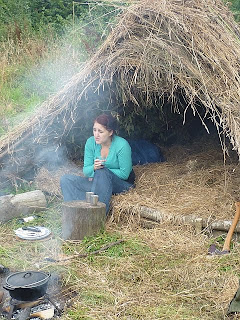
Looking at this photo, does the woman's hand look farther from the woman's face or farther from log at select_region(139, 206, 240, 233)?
log at select_region(139, 206, 240, 233)

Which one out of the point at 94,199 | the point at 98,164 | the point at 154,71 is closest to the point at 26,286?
the point at 94,199

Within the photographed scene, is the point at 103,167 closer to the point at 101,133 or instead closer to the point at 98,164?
the point at 98,164

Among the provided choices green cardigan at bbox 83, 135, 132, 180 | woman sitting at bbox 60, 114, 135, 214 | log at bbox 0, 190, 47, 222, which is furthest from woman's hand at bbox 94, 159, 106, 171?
log at bbox 0, 190, 47, 222

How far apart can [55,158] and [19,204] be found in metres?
1.74

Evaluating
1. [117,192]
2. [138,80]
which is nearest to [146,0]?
[138,80]

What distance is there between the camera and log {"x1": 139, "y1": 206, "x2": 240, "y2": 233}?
17.7ft

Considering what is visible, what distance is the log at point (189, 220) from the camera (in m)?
5.39

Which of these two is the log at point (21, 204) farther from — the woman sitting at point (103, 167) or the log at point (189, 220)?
the log at point (189, 220)

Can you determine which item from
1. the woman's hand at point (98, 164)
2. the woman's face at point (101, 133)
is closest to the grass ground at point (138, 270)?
the woman's hand at point (98, 164)

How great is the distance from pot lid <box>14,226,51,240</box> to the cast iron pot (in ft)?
5.09

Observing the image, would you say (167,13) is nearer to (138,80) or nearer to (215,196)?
(138,80)

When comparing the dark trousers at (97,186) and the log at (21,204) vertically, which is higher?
the dark trousers at (97,186)

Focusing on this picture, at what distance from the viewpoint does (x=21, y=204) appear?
6340 mm

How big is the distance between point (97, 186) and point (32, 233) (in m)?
0.97
